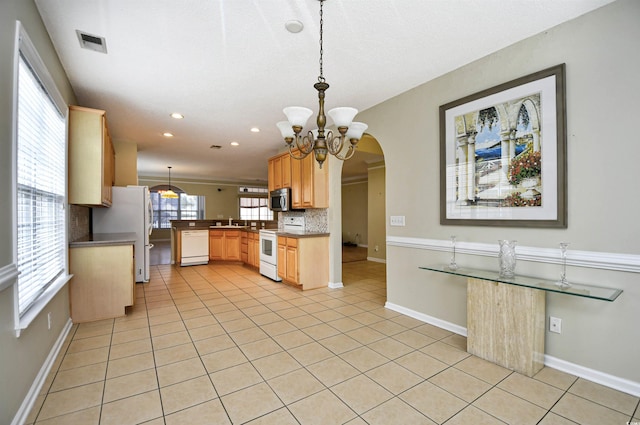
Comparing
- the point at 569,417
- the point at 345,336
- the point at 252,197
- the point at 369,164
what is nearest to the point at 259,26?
the point at 345,336

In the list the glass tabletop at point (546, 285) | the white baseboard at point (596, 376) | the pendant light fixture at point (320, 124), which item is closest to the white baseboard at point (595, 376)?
the white baseboard at point (596, 376)

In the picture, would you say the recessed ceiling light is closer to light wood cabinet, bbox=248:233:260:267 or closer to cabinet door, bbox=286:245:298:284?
cabinet door, bbox=286:245:298:284

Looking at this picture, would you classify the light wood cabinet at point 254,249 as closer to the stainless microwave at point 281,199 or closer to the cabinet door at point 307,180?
the stainless microwave at point 281,199

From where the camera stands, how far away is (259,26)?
7.33 feet

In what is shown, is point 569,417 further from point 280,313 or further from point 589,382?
point 280,313

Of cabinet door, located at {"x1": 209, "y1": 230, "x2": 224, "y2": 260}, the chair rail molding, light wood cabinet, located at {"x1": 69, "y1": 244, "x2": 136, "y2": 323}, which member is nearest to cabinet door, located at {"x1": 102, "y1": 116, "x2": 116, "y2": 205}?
light wood cabinet, located at {"x1": 69, "y1": 244, "x2": 136, "y2": 323}


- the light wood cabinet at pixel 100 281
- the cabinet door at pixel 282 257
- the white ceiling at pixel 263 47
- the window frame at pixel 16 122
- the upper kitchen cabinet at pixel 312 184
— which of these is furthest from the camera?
the cabinet door at pixel 282 257

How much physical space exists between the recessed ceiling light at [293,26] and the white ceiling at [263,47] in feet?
0.19

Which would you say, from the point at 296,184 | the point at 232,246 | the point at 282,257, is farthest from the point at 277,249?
the point at 232,246

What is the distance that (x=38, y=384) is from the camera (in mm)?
1931

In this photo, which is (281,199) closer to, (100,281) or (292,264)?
(292,264)

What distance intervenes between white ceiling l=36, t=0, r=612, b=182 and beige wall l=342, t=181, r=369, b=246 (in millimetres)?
6399

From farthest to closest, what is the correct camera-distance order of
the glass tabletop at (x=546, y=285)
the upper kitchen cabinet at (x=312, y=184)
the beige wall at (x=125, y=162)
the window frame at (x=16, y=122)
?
the beige wall at (x=125, y=162), the upper kitchen cabinet at (x=312, y=184), the glass tabletop at (x=546, y=285), the window frame at (x=16, y=122)

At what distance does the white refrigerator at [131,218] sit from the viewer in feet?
15.4
